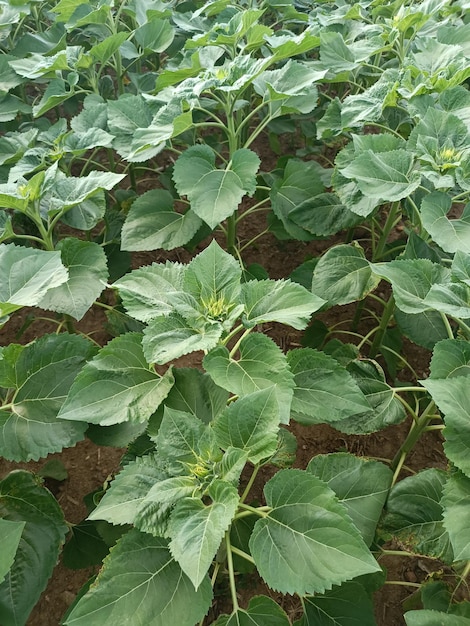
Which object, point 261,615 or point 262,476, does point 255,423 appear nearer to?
point 261,615

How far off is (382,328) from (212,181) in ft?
2.81

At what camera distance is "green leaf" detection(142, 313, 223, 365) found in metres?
1.16

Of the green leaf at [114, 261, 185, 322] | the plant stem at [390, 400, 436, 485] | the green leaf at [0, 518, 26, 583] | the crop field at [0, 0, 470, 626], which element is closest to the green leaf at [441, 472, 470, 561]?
the crop field at [0, 0, 470, 626]

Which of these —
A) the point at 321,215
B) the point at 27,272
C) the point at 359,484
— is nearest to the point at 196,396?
the point at 359,484

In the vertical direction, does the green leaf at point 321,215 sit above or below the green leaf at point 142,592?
above

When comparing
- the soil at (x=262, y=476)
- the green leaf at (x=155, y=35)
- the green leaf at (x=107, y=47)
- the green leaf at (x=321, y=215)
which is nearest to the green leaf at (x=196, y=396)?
the soil at (x=262, y=476)

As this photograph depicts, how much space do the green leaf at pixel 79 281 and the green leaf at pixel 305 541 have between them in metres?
0.81

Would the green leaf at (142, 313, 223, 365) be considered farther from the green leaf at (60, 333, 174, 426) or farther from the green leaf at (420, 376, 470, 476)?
the green leaf at (420, 376, 470, 476)

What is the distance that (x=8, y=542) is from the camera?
1050 millimetres

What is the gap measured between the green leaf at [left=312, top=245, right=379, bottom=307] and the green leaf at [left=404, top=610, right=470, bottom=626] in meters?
0.92

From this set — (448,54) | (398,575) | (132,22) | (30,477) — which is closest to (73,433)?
(30,477)

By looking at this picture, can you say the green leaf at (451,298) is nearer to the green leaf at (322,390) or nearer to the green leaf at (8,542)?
the green leaf at (322,390)

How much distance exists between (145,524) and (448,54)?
2015 mm

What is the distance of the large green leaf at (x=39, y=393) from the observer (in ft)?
4.37
